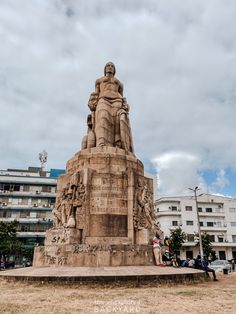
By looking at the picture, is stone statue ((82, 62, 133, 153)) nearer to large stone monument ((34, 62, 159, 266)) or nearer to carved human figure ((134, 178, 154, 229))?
large stone monument ((34, 62, 159, 266))

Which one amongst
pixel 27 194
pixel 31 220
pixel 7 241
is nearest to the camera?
pixel 7 241

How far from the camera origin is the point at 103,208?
1334 centimetres

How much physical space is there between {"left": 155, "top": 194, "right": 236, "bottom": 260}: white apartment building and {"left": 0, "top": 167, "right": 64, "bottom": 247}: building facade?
75.5ft

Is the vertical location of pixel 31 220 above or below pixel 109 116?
below

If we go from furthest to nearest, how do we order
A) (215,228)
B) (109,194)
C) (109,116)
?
(215,228)
(109,116)
(109,194)

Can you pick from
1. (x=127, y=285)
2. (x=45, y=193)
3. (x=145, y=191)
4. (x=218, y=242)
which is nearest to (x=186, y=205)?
(x=218, y=242)

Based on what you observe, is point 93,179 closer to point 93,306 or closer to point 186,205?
point 93,306

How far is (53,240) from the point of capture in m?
13.1

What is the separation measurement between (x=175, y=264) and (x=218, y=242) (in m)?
50.5

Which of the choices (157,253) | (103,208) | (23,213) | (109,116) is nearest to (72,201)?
(103,208)

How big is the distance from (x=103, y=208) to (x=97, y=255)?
2.54 m

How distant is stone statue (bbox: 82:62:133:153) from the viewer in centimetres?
1611

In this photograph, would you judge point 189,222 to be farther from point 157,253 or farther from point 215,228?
point 157,253

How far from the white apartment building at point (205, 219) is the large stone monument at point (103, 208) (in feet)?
152
